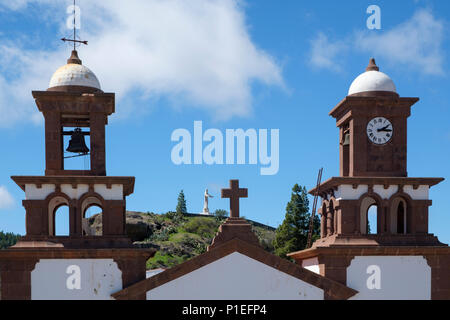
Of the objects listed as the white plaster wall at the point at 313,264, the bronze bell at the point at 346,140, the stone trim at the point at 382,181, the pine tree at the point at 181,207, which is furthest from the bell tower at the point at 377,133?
the pine tree at the point at 181,207

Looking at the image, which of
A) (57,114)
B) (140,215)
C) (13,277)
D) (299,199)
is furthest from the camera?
(140,215)

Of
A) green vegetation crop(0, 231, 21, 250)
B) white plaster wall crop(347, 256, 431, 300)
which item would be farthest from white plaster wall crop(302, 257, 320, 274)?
green vegetation crop(0, 231, 21, 250)

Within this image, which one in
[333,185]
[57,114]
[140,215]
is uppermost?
[57,114]

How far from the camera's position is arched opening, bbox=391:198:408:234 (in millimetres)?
24125

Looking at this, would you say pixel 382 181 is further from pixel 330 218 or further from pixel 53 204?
pixel 53 204

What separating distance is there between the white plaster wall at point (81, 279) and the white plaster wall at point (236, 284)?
65.7 inches

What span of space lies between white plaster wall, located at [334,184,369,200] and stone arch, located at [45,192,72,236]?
1035 cm

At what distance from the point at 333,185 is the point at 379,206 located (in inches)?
76.7

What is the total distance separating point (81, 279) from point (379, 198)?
1169 cm

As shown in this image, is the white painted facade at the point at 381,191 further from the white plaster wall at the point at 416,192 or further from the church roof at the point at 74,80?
the church roof at the point at 74,80

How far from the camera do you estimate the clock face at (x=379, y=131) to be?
2328 cm

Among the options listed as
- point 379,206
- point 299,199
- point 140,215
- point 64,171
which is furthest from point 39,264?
point 140,215
